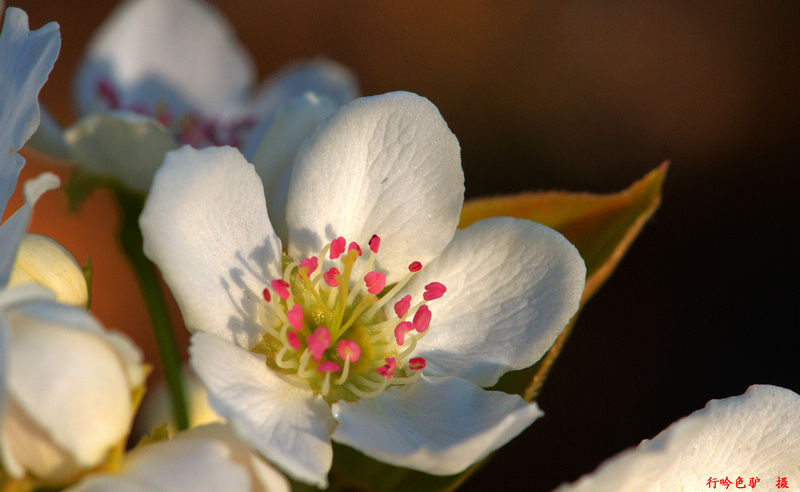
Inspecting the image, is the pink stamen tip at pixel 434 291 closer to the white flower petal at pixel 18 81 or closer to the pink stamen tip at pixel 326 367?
the pink stamen tip at pixel 326 367

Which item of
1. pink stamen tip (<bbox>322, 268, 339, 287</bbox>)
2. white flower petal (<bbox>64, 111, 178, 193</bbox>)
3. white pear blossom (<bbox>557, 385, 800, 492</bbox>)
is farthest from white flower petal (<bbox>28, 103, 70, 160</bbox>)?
white pear blossom (<bbox>557, 385, 800, 492</bbox>)

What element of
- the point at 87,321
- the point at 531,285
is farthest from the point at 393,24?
the point at 87,321

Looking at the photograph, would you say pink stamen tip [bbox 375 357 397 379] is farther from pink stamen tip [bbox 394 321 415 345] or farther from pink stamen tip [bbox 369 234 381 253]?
pink stamen tip [bbox 369 234 381 253]

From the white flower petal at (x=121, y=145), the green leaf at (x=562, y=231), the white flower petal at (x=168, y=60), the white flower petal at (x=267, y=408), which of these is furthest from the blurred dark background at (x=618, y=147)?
the white flower petal at (x=267, y=408)

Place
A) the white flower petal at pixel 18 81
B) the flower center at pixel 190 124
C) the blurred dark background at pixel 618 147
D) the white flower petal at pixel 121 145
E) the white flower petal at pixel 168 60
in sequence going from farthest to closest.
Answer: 1. the blurred dark background at pixel 618 147
2. the white flower petal at pixel 168 60
3. the flower center at pixel 190 124
4. the white flower petal at pixel 121 145
5. the white flower petal at pixel 18 81

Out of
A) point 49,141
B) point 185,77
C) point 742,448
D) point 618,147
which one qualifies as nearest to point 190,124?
point 185,77

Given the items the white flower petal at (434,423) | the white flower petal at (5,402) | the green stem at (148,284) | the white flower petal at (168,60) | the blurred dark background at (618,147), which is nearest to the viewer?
the white flower petal at (5,402)
